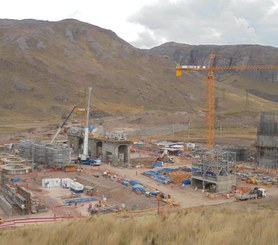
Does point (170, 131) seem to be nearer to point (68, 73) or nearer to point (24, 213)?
point (68, 73)

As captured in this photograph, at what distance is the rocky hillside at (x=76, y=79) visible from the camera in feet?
421

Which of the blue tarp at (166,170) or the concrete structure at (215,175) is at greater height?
the concrete structure at (215,175)

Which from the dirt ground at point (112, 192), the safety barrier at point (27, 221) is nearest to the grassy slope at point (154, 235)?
the safety barrier at point (27, 221)

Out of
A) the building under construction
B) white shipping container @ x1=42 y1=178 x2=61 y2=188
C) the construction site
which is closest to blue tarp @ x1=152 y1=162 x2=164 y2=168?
the construction site

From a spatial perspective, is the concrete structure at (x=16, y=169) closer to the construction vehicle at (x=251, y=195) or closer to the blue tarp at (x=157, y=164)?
the blue tarp at (x=157, y=164)

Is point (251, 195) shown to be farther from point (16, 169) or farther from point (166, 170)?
point (16, 169)

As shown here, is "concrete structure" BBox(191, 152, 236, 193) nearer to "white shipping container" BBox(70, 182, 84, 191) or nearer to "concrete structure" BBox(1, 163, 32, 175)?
"white shipping container" BBox(70, 182, 84, 191)

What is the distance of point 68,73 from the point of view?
15300 centimetres

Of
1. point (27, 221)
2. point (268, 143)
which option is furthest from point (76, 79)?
point (27, 221)

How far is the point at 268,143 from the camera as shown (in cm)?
5519

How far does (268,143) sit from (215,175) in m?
19.8

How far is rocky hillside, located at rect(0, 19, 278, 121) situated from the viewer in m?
128

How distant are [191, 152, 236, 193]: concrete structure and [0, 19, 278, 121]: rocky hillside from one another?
269ft

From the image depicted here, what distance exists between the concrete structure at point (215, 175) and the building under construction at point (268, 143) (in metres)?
15.6
